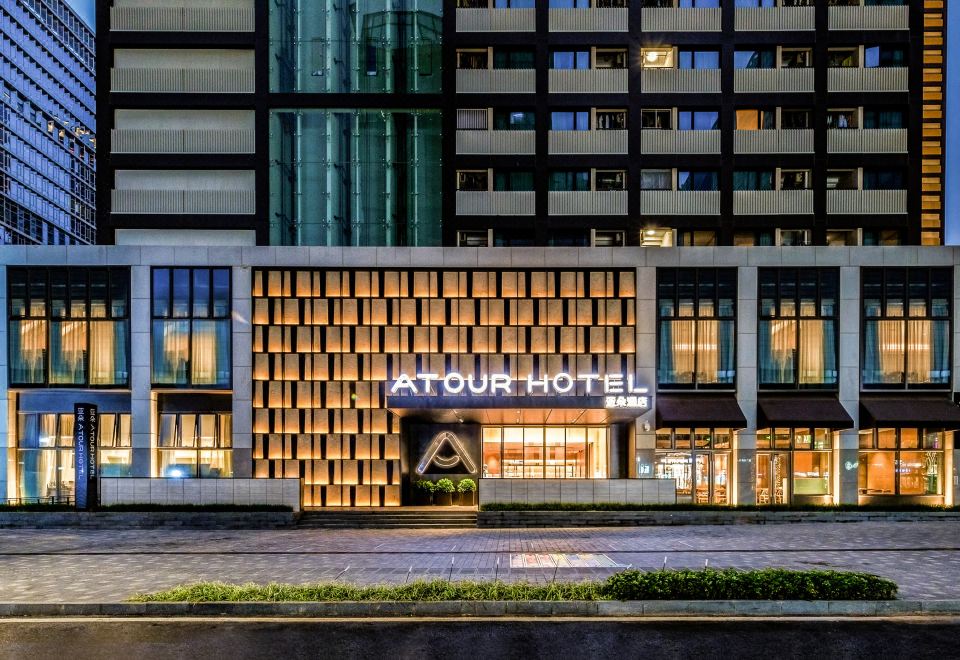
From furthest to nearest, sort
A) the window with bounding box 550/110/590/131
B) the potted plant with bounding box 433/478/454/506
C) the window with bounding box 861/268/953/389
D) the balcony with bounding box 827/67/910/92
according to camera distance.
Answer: the window with bounding box 550/110/590/131 → the balcony with bounding box 827/67/910/92 → the window with bounding box 861/268/953/389 → the potted plant with bounding box 433/478/454/506

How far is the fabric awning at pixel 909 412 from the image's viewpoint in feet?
96.6

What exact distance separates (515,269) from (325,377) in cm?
1078

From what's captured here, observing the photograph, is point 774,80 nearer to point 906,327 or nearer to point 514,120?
point 514,120

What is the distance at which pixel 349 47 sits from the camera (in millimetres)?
34906

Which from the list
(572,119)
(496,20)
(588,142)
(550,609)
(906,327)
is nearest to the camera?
(550,609)

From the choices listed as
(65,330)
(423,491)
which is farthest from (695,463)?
(65,330)

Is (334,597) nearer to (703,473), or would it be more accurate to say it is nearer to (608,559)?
(608,559)

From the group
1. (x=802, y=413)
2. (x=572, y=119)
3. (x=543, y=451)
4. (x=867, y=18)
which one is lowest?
(x=543, y=451)

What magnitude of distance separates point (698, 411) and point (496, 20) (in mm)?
22734

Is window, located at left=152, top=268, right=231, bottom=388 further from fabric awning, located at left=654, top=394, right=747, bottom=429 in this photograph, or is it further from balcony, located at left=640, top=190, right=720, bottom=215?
balcony, located at left=640, top=190, right=720, bottom=215

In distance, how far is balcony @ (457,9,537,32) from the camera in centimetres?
3462

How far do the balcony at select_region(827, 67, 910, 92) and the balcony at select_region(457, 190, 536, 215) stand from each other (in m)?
16.9

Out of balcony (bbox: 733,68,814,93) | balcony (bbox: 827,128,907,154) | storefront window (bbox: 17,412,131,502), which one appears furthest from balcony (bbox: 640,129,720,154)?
storefront window (bbox: 17,412,131,502)

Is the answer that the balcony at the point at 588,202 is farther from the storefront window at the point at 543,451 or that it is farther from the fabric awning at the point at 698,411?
the storefront window at the point at 543,451
